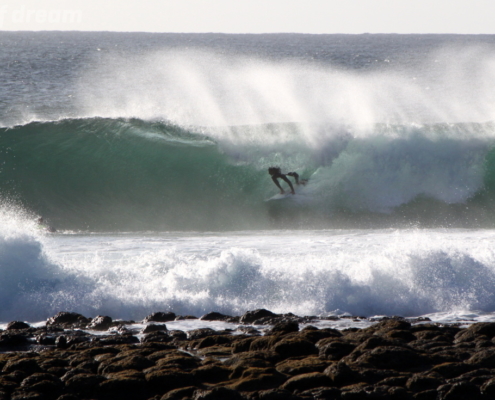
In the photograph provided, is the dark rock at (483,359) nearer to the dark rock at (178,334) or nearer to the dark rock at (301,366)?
the dark rock at (301,366)

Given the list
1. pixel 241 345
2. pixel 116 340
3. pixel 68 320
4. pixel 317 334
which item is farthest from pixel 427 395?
pixel 68 320

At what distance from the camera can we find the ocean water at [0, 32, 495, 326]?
952 centimetres

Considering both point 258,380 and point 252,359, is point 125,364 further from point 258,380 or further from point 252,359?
point 258,380

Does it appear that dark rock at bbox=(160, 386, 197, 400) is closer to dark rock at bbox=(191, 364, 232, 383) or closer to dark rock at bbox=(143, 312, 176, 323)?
dark rock at bbox=(191, 364, 232, 383)

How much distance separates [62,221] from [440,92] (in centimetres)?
3045

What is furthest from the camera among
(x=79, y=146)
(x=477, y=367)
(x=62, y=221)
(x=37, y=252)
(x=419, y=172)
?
(x=79, y=146)

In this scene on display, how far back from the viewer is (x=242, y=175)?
1756 centimetres

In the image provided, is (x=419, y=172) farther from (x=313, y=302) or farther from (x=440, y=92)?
(x=440, y=92)

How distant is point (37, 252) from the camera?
1039cm

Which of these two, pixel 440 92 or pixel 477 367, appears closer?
pixel 477 367

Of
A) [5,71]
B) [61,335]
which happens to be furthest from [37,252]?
[5,71]

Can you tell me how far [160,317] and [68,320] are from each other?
1.17 meters

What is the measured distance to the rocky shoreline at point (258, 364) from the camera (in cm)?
534

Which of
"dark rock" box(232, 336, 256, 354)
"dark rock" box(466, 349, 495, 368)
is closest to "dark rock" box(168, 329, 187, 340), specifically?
"dark rock" box(232, 336, 256, 354)
